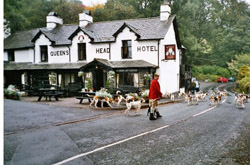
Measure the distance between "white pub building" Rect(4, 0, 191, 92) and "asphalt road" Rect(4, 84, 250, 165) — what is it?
10.7 meters

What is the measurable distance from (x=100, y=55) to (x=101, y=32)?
2.96 meters

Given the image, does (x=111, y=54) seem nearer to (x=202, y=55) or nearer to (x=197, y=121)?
(x=197, y=121)

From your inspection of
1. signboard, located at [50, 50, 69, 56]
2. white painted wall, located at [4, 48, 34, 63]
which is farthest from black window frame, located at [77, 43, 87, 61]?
white painted wall, located at [4, 48, 34, 63]

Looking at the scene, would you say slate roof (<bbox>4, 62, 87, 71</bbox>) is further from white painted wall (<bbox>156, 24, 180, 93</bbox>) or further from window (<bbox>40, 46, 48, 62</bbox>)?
white painted wall (<bbox>156, 24, 180, 93</bbox>)

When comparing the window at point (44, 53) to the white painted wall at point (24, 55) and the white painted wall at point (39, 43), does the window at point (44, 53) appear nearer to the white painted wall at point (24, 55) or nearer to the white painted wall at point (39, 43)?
the white painted wall at point (39, 43)

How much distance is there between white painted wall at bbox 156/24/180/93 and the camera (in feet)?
72.8

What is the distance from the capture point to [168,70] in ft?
77.2

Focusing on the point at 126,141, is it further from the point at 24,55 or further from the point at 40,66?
the point at 24,55

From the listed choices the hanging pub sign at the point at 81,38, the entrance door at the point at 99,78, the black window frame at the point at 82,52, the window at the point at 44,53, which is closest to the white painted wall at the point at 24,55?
the window at the point at 44,53

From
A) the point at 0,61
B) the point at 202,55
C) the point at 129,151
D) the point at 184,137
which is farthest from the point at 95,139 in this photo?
the point at 202,55

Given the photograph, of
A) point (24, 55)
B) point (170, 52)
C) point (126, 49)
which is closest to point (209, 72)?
point (170, 52)

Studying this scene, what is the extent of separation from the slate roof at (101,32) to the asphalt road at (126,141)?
1413 cm

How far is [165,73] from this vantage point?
75.1ft

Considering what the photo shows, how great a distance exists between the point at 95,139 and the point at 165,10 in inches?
803
